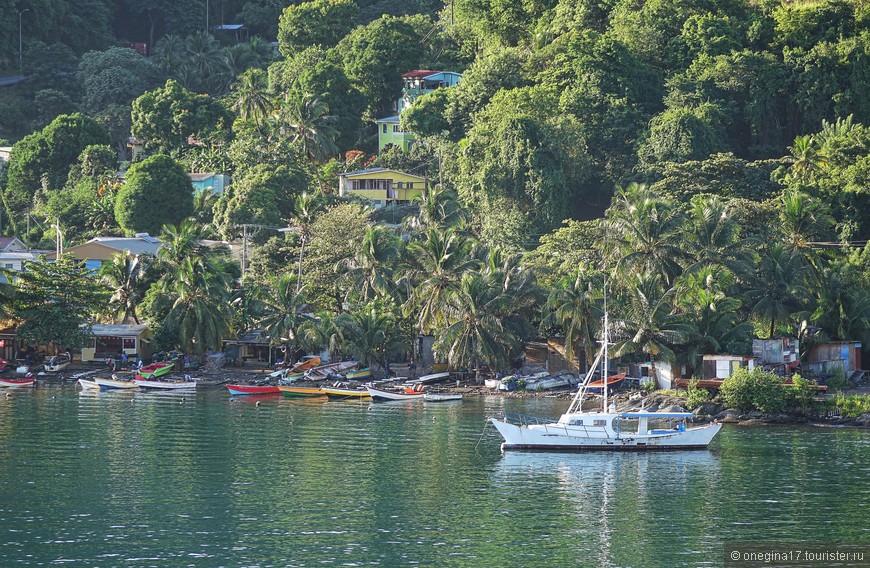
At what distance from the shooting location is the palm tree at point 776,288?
78.6 metres

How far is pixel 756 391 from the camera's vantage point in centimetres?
7038

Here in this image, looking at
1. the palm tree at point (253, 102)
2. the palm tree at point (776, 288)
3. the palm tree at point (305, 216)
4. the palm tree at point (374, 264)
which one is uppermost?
the palm tree at point (253, 102)

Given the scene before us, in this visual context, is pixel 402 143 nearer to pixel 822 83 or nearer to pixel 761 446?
pixel 822 83

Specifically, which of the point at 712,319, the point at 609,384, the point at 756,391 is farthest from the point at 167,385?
the point at 756,391

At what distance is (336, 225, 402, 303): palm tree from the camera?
8788cm

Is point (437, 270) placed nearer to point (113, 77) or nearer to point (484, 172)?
point (484, 172)

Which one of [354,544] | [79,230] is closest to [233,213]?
[79,230]

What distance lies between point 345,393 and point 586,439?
21847mm

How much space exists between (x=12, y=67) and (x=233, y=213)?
5410 centimetres

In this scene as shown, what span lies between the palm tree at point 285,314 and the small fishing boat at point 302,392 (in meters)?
5.38

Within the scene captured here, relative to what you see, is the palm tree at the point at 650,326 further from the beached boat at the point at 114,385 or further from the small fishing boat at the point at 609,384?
Answer: the beached boat at the point at 114,385

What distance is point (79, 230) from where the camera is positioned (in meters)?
117

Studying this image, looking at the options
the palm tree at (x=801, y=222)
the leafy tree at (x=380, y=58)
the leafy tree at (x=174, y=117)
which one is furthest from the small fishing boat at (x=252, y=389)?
the leafy tree at (x=380, y=58)

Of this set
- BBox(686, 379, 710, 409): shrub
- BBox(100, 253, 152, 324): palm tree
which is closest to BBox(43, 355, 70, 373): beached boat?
BBox(100, 253, 152, 324): palm tree
